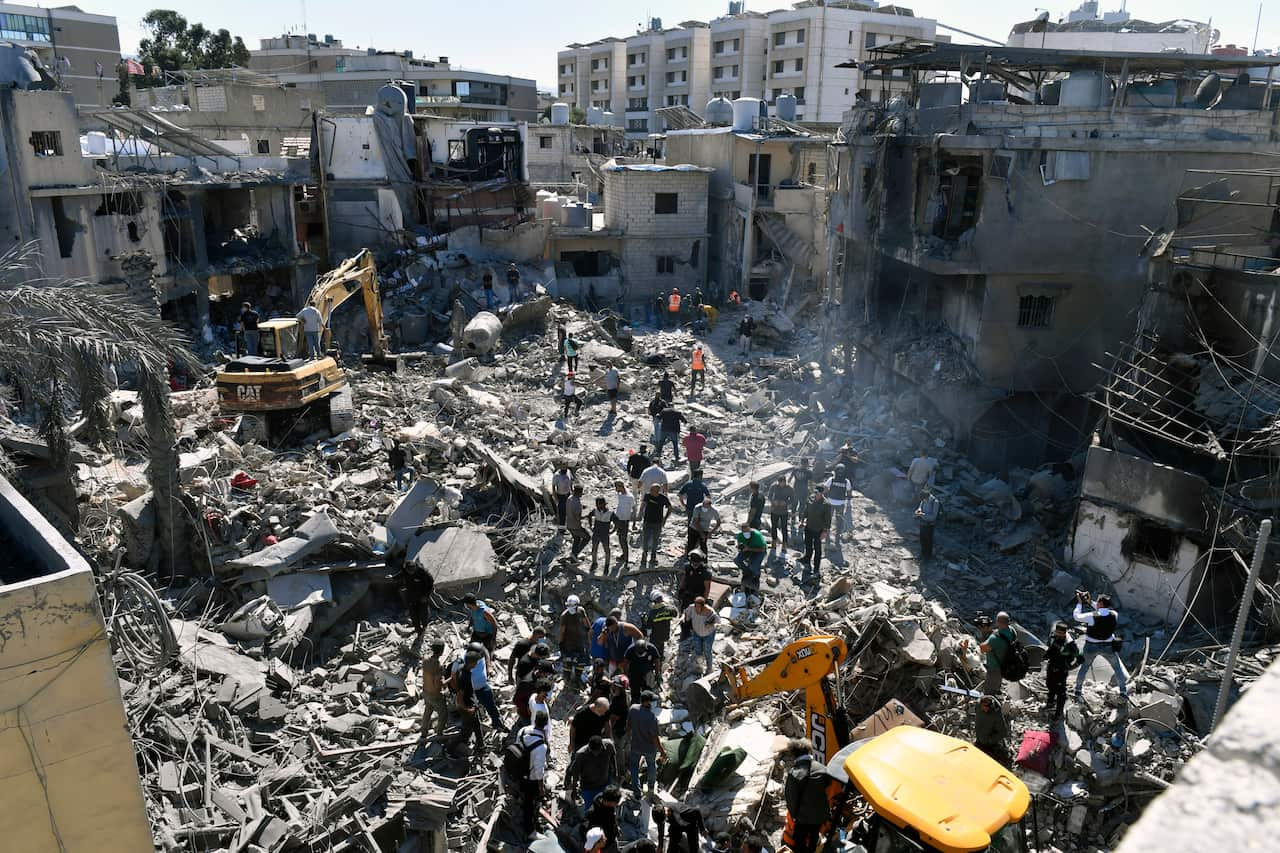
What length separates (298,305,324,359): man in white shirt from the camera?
18625mm

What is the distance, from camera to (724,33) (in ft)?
198

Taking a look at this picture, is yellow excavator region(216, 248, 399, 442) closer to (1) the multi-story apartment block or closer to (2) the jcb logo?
(2) the jcb logo

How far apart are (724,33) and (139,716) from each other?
59759mm

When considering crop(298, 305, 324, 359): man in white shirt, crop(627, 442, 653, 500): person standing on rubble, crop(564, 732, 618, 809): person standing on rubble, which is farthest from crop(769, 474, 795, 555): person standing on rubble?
crop(298, 305, 324, 359): man in white shirt

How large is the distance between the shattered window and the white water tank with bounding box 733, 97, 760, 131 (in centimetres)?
1753

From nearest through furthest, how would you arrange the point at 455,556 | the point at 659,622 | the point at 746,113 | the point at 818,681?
the point at 818,681 → the point at 659,622 → the point at 455,556 → the point at 746,113

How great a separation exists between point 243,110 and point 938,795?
44.0m

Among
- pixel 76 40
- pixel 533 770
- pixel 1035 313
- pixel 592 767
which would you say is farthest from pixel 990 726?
pixel 76 40

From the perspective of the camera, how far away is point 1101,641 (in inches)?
404

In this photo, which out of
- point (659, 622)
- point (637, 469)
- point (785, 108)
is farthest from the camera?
point (785, 108)

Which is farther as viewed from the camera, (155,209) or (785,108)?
(785,108)

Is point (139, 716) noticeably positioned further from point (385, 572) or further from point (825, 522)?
point (825, 522)

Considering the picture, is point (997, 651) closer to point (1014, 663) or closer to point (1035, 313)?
point (1014, 663)

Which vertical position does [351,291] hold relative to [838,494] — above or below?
above
